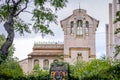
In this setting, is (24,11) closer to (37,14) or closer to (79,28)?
(37,14)

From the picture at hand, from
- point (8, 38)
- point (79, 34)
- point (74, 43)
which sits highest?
point (79, 34)

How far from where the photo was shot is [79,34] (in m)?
67.7

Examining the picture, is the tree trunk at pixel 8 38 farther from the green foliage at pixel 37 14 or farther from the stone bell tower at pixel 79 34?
the stone bell tower at pixel 79 34

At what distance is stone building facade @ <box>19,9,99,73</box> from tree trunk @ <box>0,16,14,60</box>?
41897mm

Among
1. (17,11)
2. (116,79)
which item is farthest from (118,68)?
(17,11)

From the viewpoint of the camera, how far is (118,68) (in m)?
22.0

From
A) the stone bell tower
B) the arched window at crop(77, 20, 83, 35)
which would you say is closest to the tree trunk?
the stone bell tower

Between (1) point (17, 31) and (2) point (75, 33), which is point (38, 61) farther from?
(1) point (17, 31)

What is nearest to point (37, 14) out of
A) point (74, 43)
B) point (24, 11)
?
point (24, 11)

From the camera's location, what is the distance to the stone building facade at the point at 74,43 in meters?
65.9

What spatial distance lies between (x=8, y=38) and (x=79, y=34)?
4487 centimetres

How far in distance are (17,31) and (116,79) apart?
6919 millimetres

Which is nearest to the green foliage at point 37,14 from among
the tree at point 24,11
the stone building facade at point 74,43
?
the tree at point 24,11

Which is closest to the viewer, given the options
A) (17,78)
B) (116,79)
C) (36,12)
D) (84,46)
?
(116,79)
